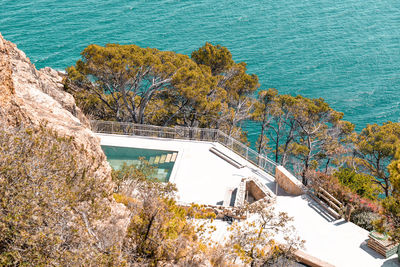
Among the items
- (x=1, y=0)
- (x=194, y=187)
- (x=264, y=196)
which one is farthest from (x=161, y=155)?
(x=1, y=0)

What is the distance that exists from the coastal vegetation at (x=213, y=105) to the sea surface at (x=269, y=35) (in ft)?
43.2

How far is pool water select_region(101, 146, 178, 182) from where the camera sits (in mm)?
18344

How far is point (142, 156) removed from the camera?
19.3 metres

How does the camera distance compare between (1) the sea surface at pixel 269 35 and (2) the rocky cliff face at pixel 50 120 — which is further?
(1) the sea surface at pixel 269 35

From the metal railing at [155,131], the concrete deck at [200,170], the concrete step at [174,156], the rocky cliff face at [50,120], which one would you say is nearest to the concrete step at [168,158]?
the concrete step at [174,156]

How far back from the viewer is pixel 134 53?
22344mm

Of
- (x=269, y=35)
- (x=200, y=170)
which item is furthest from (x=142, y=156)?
(x=269, y=35)

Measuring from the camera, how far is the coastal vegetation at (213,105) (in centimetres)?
1791

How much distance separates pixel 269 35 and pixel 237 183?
50.5m

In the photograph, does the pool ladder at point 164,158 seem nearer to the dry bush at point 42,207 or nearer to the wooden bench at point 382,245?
the wooden bench at point 382,245

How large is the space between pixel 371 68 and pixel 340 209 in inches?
1773

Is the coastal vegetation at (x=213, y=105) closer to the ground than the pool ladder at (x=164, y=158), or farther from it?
farther from it

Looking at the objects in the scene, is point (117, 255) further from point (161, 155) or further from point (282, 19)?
point (282, 19)

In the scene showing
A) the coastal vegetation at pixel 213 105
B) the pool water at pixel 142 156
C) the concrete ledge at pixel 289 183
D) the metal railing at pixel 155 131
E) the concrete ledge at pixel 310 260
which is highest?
the coastal vegetation at pixel 213 105
